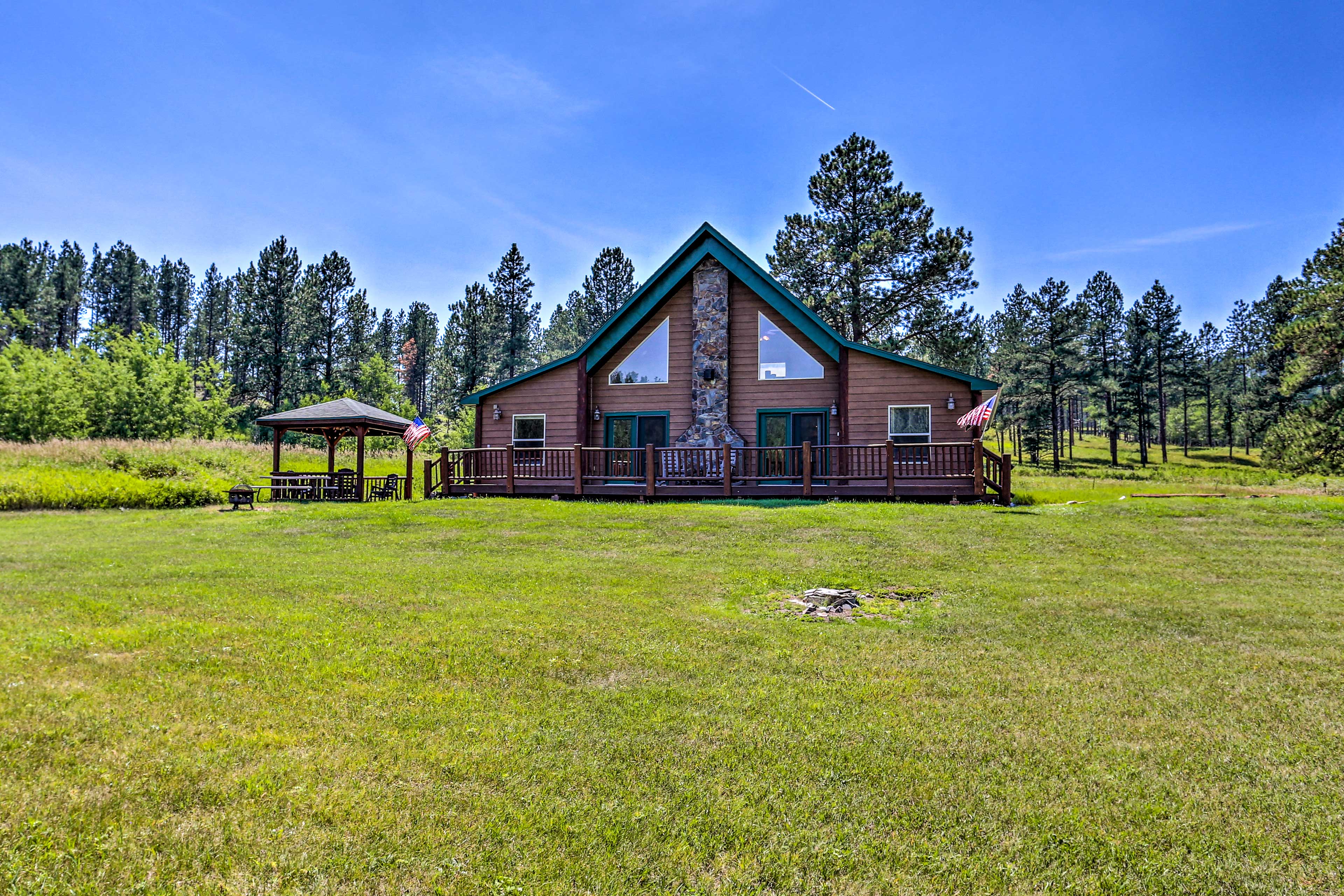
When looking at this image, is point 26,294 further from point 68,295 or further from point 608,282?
point 608,282

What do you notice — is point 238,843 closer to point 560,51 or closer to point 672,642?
point 672,642

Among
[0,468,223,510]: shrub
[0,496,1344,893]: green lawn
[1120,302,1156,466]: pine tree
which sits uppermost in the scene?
[1120,302,1156,466]: pine tree

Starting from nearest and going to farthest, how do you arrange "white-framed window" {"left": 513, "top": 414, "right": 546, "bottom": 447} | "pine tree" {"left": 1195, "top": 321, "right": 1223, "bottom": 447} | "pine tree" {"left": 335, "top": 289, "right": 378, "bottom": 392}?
1. "white-framed window" {"left": 513, "top": 414, "right": 546, "bottom": 447}
2. "pine tree" {"left": 335, "top": 289, "right": 378, "bottom": 392}
3. "pine tree" {"left": 1195, "top": 321, "right": 1223, "bottom": 447}

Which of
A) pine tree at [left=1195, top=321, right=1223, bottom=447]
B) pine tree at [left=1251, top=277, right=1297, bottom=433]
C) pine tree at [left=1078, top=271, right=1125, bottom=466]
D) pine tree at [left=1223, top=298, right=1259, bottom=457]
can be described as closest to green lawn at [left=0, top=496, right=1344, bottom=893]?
pine tree at [left=1078, top=271, right=1125, bottom=466]

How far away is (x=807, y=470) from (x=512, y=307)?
3555 cm

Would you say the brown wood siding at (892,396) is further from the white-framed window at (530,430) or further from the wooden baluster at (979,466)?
the white-framed window at (530,430)

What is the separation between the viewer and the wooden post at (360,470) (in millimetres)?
19812

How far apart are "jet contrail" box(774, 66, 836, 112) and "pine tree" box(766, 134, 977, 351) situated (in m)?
4.62

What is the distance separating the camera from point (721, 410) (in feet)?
63.3

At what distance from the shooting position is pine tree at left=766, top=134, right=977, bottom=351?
1303 inches

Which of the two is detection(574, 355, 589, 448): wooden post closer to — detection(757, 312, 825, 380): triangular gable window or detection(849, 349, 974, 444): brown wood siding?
detection(757, 312, 825, 380): triangular gable window

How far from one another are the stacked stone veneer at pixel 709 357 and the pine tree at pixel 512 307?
2967cm

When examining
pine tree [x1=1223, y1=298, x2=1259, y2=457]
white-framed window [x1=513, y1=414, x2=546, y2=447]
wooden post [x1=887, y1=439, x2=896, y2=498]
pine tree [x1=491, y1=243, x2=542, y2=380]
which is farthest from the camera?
pine tree [x1=1223, y1=298, x2=1259, y2=457]

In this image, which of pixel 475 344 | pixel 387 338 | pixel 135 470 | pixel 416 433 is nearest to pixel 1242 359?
pixel 475 344
